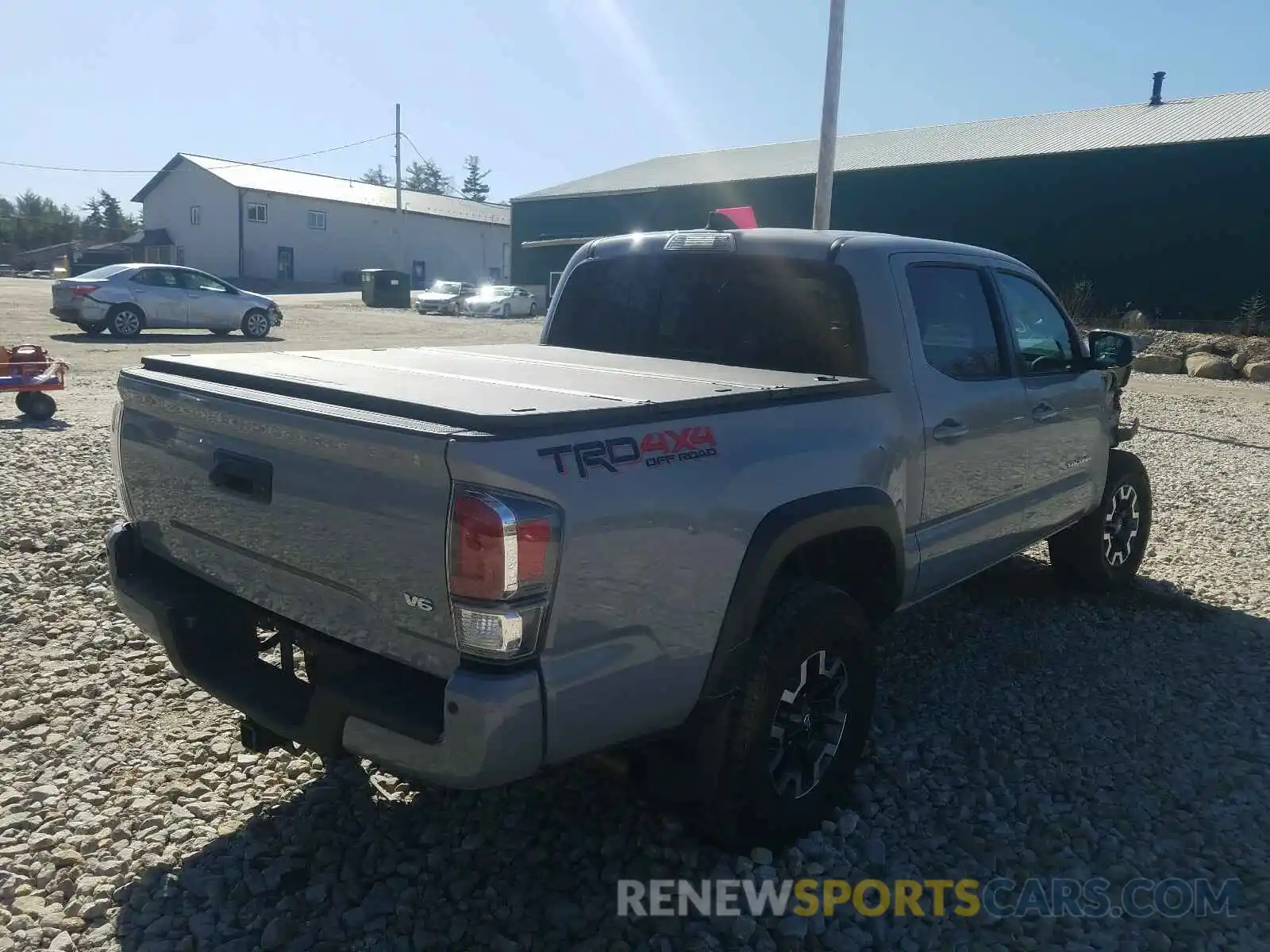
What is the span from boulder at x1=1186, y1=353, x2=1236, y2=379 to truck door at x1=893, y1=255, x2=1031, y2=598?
18.0 m

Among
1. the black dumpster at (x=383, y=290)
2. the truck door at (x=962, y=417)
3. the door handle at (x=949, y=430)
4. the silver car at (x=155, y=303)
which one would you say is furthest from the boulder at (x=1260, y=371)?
the black dumpster at (x=383, y=290)

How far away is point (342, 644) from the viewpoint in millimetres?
2617

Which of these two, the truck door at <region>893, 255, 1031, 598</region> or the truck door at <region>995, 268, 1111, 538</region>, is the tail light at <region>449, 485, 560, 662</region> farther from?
the truck door at <region>995, 268, 1111, 538</region>

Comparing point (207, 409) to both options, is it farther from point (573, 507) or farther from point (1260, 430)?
point (1260, 430)

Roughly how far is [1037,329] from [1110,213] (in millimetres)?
24179

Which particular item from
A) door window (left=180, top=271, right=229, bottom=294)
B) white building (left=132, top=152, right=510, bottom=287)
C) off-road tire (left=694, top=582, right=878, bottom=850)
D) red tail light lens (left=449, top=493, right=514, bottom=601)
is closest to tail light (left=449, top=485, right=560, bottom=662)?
red tail light lens (left=449, top=493, right=514, bottom=601)

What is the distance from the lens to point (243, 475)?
270 centimetres

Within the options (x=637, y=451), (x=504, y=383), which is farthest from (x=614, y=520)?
(x=504, y=383)

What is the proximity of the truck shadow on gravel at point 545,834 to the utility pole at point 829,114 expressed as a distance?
8.80 m

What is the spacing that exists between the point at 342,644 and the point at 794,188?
3103 cm

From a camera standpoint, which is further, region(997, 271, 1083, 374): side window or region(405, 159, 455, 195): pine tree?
region(405, 159, 455, 195): pine tree

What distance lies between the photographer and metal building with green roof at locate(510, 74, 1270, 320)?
24.0 meters

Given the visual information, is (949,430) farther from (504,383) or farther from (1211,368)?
(1211,368)

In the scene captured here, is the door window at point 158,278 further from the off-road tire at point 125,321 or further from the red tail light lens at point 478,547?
the red tail light lens at point 478,547
